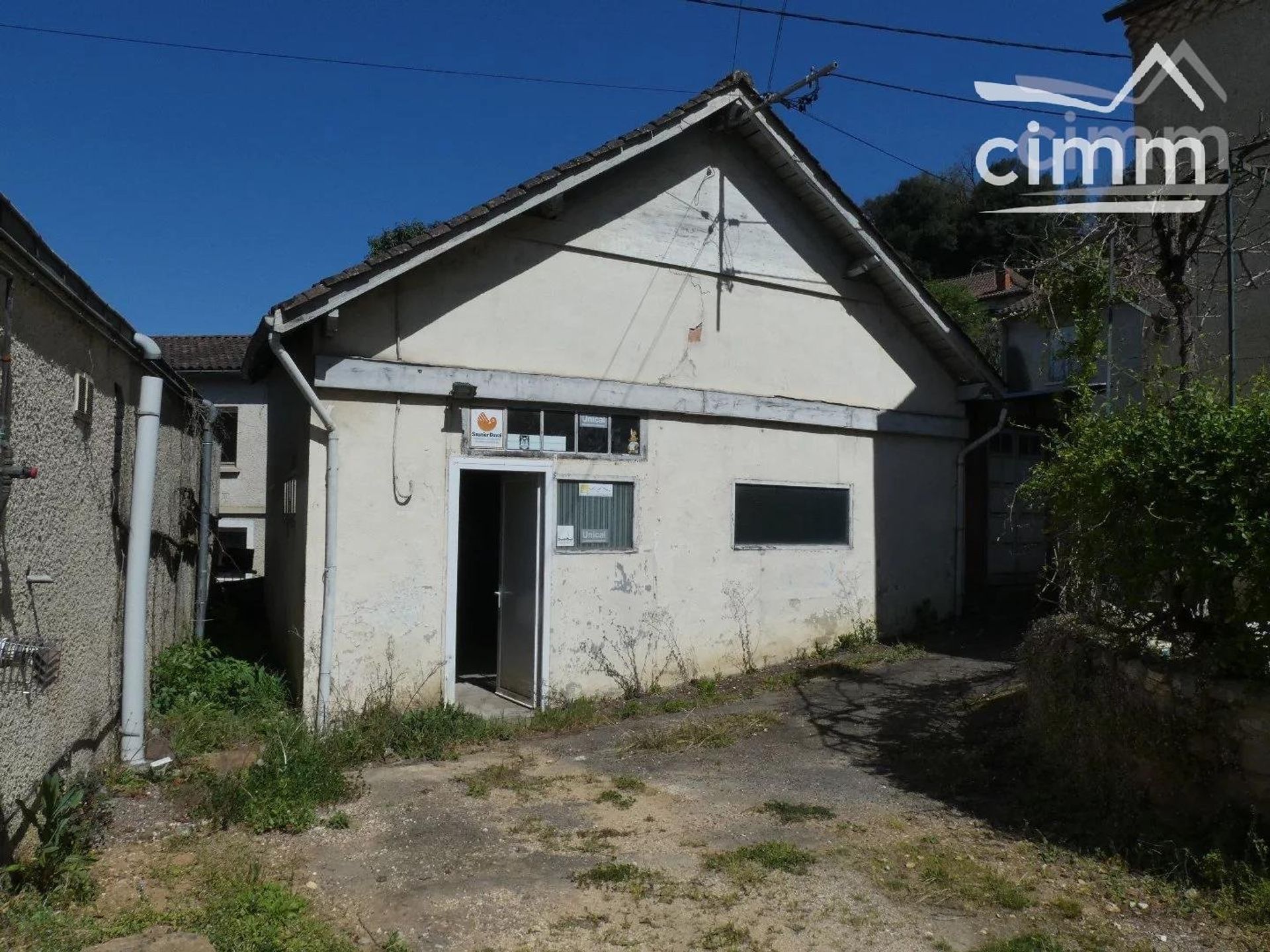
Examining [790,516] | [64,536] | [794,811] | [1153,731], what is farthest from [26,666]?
[790,516]

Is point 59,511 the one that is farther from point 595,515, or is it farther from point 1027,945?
point 1027,945

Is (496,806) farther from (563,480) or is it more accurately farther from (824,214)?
(824,214)

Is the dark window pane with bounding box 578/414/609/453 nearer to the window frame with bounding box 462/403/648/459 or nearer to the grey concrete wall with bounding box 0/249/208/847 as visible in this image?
the window frame with bounding box 462/403/648/459

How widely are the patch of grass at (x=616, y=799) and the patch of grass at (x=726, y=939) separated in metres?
1.88

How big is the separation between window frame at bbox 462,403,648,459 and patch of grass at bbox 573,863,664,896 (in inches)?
173

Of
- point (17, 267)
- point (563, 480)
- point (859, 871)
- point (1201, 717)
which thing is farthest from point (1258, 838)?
point (17, 267)

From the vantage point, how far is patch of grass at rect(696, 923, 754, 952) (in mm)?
4352

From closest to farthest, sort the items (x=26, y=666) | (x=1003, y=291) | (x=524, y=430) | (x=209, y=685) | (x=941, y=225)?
(x=26, y=666)
(x=209, y=685)
(x=524, y=430)
(x=1003, y=291)
(x=941, y=225)

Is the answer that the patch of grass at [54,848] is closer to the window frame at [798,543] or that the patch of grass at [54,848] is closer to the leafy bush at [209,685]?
the leafy bush at [209,685]

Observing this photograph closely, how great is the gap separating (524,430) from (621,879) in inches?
187

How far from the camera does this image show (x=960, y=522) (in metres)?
12.4

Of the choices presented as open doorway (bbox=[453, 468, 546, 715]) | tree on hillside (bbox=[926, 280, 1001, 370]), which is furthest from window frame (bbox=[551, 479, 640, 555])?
tree on hillside (bbox=[926, 280, 1001, 370])

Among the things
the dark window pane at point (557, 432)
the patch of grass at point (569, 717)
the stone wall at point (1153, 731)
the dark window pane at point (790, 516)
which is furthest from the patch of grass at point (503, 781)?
the dark window pane at point (790, 516)

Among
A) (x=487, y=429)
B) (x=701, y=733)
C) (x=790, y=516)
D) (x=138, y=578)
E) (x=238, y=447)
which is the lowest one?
(x=701, y=733)
